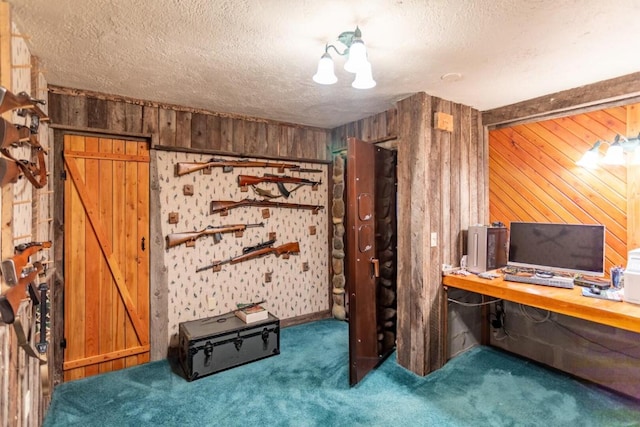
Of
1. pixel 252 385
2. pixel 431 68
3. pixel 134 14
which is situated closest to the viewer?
pixel 134 14

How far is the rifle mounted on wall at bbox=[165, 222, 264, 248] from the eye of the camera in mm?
2963

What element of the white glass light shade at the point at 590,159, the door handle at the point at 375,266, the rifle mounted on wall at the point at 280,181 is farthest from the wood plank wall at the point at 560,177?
the rifle mounted on wall at the point at 280,181

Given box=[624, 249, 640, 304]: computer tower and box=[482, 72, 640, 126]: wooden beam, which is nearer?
box=[624, 249, 640, 304]: computer tower

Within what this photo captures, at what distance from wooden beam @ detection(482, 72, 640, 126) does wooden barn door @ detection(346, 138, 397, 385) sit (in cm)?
102

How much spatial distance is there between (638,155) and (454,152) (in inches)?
46.8

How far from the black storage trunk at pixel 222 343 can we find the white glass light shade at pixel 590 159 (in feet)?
9.26

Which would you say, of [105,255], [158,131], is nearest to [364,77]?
[158,131]

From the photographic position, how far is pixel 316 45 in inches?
73.4

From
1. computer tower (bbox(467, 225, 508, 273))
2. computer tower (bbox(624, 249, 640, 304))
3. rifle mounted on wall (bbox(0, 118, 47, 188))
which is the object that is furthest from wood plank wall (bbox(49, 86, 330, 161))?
computer tower (bbox(624, 249, 640, 304))

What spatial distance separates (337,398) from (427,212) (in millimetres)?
1544

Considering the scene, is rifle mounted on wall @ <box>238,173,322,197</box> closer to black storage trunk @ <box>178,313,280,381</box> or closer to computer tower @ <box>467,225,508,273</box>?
black storage trunk @ <box>178,313,280,381</box>

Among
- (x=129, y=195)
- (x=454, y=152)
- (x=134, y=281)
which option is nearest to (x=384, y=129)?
(x=454, y=152)

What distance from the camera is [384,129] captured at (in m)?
3.23

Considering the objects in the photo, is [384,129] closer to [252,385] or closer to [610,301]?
[610,301]
